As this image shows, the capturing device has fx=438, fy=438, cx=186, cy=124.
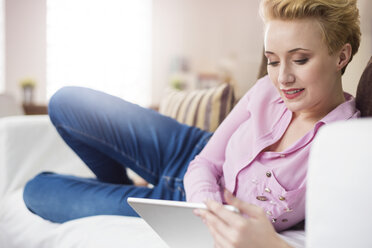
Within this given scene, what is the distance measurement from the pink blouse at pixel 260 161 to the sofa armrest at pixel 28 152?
833 millimetres

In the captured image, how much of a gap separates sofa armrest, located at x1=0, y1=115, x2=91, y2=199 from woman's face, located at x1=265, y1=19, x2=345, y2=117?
1106 millimetres

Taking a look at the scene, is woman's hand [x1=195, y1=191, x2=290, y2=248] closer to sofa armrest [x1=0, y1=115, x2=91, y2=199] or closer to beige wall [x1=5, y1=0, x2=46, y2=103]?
sofa armrest [x1=0, y1=115, x2=91, y2=199]

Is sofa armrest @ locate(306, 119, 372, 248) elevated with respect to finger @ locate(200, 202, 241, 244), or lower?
elevated

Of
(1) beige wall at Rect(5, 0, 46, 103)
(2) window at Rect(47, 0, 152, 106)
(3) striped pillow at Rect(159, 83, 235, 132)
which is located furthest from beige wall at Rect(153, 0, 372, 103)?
(3) striped pillow at Rect(159, 83, 235, 132)

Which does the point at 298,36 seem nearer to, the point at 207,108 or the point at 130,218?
the point at 130,218

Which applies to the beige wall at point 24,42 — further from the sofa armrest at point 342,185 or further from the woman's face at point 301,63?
the sofa armrest at point 342,185

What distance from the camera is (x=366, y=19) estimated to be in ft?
3.42

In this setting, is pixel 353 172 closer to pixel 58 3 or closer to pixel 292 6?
pixel 292 6

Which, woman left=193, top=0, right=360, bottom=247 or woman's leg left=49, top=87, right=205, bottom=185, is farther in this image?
woman's leg left=49, top=87, right=205, bottom=185

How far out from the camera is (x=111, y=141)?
132cm

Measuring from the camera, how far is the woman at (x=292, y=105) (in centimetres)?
85

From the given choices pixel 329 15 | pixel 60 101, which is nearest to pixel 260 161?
pixel 329 15

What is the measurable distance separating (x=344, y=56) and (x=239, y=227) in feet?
Result: 1.55

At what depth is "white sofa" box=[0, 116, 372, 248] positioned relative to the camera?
A: 1.58 feet
